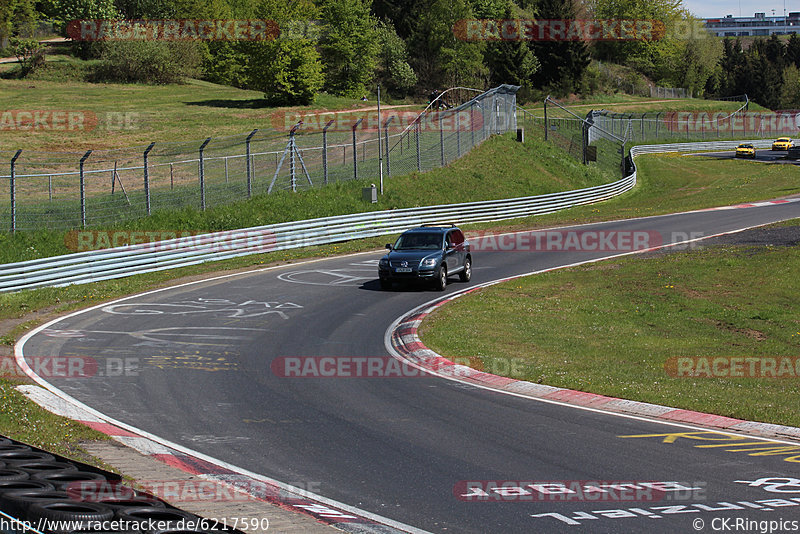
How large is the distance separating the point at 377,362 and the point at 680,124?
76994 mm

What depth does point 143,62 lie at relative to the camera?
270ft

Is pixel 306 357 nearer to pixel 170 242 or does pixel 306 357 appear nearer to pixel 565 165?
pixel 170 242

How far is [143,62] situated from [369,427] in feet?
258

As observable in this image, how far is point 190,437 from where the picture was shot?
10.7m

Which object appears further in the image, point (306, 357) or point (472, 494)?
point (306, 357)

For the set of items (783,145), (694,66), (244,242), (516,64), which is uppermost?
(694,66)

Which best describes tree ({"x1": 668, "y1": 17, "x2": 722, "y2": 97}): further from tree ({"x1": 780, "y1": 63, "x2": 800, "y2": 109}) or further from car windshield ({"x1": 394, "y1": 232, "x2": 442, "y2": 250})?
car windshield ({"x1": 394, "y1": 232, "x2": 442, "y2": 250})

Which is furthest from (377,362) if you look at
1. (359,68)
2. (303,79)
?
(359,68)

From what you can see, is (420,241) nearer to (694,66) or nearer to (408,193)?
(408,193)

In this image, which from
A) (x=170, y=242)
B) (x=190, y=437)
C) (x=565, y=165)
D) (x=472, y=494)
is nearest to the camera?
(x=472, y=494)

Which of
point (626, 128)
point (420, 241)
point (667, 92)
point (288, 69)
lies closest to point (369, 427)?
point (420, 241)

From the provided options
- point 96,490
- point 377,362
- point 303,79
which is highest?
point 303,79

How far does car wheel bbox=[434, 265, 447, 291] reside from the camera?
23562 mm

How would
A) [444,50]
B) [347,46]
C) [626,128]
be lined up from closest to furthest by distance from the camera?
[626,128] → [347,46] → [444,50]
